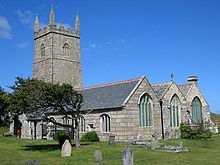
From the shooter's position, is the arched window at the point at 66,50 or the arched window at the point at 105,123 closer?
the arched window at the point at 105,123

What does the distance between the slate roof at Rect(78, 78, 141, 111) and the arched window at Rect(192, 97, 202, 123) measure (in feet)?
35.9

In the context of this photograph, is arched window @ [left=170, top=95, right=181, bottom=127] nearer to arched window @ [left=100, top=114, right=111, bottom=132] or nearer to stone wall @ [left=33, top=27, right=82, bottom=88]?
arched window @ [left=100, top=114, right=111, bottom=132]

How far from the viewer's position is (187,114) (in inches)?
1513

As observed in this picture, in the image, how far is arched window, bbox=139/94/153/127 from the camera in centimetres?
3284

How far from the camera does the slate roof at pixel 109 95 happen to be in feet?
105

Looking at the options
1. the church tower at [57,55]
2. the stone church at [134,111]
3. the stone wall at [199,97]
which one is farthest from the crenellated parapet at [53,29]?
the stone wall at [199,97]

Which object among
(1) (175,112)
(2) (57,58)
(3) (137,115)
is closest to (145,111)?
(3) (137,115)

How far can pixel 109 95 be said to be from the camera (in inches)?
1334

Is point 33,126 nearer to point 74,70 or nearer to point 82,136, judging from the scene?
point 82,136

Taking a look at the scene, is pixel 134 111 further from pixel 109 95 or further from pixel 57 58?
pixel 57 58

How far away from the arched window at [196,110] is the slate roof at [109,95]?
10954 mm

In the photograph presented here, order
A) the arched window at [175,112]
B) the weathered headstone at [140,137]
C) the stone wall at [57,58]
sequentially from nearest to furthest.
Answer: the weathered headstone at [140,137], the arched window at [175,112], the stone wall at [57,58]

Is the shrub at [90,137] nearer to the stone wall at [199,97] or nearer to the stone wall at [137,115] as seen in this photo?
the stone wall at [137,115]

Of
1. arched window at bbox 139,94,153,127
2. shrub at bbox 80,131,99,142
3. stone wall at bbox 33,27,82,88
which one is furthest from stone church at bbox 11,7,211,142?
stone wall at bbox 33,27,82,88
